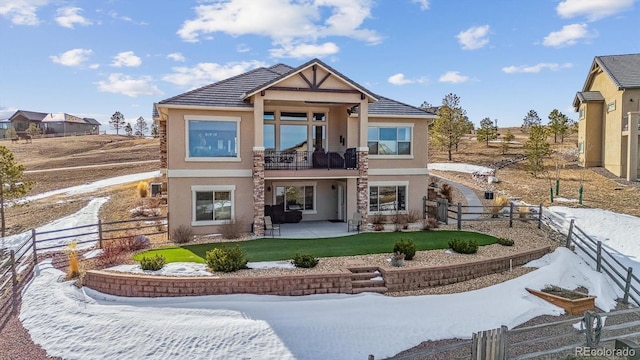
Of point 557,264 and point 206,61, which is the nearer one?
point 557,264

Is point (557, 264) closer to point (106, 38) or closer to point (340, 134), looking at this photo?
point (340, 134)

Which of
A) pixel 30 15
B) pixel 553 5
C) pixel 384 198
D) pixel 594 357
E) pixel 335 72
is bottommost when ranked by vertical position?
pixel 594 357

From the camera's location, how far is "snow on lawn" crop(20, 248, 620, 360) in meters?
9.15

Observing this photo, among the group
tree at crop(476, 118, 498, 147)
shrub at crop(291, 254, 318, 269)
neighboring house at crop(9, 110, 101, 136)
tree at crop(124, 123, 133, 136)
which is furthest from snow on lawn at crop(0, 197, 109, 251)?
tree at crop(124, 123, 133, 136)

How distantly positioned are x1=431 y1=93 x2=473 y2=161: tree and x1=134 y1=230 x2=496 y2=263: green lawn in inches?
1017

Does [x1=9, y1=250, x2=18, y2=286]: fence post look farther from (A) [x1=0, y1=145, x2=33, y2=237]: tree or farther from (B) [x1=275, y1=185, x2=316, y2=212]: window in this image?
(A) [x1=0, y1=145, x2=33, y2=237]: tree

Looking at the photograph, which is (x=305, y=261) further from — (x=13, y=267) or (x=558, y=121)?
(x=558, y=121)

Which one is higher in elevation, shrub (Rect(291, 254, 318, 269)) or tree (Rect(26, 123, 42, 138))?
tree (Rect(26, 123, 42, 138))

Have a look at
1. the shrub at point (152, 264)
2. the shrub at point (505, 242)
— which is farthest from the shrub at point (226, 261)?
the shrub at point (505, 242)

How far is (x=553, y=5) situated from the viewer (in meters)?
22.3

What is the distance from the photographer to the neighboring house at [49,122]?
81.6 m

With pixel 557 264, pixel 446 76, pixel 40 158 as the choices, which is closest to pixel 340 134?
pixel 557 264

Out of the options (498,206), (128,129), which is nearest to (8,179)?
(498,206)

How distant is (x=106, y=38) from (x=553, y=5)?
2456cm
